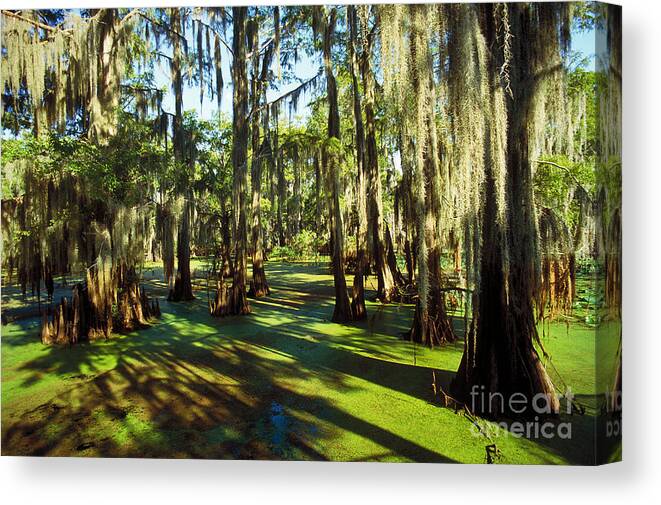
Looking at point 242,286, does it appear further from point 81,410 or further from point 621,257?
point 621,257

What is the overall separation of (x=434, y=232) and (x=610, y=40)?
1702mm

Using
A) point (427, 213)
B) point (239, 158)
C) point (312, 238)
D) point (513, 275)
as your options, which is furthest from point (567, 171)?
point (239, 158)

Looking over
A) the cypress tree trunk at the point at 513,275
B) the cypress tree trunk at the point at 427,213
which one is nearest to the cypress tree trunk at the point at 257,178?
the cypress tree trunk at the point at 427,213

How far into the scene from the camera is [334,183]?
166 inches

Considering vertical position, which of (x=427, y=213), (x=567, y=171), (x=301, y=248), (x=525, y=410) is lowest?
(x=525, y=410)

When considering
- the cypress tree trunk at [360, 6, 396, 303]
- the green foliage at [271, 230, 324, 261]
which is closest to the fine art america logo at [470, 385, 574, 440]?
the cypress tree trunk at [360, 6, 396, 303]

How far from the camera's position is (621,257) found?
271 cm

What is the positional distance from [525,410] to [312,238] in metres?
2.39

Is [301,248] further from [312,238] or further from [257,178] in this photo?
[257,178]

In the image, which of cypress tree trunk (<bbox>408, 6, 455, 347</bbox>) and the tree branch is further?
cypress tree trunk (<bbox>408, 6, 455, 347</bbox>)

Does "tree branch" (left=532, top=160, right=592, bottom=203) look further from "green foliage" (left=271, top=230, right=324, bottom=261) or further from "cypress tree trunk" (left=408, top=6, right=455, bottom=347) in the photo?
"green foliage" (left=271, top=230, right=324, bottom=261)

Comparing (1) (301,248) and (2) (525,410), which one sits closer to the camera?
(2) (525,410)

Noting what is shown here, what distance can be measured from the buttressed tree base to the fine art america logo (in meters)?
0.01

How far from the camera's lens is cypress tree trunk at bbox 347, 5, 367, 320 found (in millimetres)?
3336
